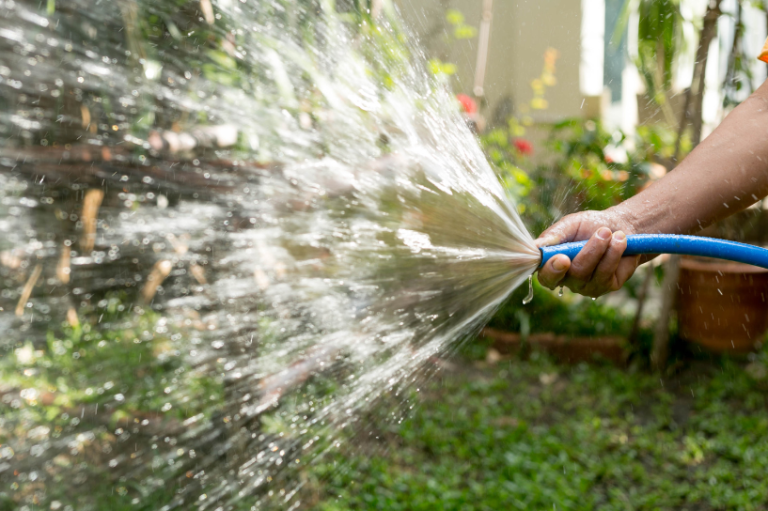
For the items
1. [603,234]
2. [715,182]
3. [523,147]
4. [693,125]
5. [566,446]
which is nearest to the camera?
[603,234]

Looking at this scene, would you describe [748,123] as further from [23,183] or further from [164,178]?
[23,183]

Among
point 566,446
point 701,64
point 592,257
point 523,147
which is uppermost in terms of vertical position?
point 701,64

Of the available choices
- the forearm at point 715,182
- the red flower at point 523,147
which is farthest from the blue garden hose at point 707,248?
the red flower at point 523,147

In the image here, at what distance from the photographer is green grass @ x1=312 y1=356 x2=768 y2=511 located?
2477 millimetres

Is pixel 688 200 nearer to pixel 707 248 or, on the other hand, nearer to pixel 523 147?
pixel 707 248

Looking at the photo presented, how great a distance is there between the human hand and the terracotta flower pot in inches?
112

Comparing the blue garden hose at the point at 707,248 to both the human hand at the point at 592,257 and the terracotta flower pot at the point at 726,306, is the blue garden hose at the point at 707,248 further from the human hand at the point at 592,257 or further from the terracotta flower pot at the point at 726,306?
the terracotta flower pot at the point at 726,306

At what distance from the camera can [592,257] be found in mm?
1165

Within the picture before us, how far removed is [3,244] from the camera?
9.79 feet

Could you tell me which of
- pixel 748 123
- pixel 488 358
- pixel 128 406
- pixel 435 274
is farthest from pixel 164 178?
pixel 488 358

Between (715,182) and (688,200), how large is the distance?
6 cm

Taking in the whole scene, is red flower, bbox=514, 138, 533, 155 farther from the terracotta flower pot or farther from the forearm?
the forearm

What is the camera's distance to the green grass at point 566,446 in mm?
2477

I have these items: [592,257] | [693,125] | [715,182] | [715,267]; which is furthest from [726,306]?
[592,257]
